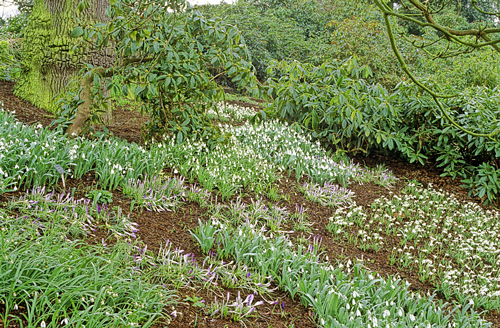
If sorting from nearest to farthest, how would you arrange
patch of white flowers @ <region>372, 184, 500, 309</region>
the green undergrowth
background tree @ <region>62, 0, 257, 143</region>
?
the green undergrowth
patch of white flowers @ <region>372, 184, 500, 309</region>
background tree @ <region>62, 0, 257, 143</region>

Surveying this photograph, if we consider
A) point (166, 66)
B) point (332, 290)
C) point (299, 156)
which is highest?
point (166, 66)

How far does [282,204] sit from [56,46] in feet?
11.6

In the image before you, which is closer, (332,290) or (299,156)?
(332,290)

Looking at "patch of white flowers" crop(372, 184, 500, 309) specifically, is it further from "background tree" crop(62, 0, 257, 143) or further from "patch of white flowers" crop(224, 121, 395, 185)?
"background tree" crop(62, 0, 257, 143)

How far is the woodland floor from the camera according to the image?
8.50ft

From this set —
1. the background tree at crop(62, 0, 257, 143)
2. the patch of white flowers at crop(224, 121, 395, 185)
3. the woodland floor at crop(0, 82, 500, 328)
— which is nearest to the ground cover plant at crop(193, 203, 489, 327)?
the woodland floor at crop(0, 82, 500, 328)

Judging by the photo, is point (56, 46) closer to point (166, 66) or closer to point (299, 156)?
point (166, 66)

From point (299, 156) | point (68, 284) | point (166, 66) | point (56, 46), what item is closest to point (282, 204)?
point (299, 156)

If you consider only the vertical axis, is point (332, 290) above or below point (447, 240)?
above

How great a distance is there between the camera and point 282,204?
4.45 metres

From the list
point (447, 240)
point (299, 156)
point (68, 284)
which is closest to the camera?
point (68, 284)

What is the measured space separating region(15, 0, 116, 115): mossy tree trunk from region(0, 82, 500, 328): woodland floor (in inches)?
17.7

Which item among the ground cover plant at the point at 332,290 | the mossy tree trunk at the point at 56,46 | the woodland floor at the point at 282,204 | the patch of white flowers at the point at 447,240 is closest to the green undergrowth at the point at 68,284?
the woodland floor at the point at 282,204

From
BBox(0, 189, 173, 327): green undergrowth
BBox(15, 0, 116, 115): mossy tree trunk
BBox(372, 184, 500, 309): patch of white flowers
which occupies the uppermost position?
BBox(15, 0, 116, 115): mossy tree trunk
